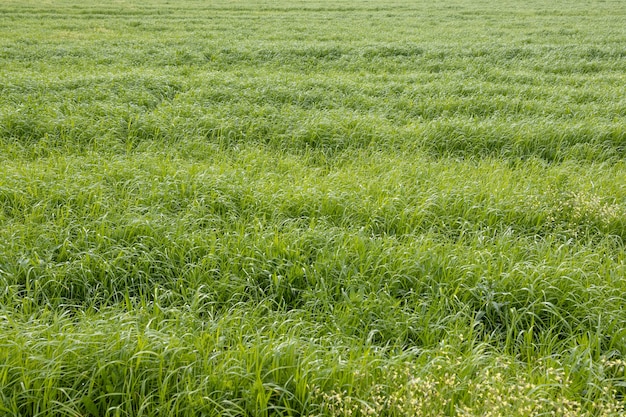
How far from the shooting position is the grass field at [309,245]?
305cm

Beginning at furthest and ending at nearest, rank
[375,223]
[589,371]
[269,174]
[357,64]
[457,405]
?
[357,64] < [269,174] < [375,223] < [589,371] < [457,405]

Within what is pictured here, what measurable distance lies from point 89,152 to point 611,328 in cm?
665

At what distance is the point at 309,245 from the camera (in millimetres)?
4840

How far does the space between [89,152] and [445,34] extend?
1647 cm

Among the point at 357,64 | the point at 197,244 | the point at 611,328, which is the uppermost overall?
the point at 357,64

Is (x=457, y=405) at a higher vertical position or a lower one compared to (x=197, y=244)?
lower

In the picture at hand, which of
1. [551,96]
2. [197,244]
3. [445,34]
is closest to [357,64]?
[551,96]

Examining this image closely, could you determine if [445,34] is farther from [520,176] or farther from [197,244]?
[197,244]

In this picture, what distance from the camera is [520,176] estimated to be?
675 cm

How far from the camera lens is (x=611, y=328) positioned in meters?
3.77

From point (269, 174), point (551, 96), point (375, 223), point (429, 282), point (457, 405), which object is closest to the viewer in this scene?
point (457, 405)

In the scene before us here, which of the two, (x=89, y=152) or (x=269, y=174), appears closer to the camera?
(x=269, y=174)

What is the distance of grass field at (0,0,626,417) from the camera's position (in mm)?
3053

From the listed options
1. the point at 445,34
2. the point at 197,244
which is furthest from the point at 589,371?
the point at 445,34
